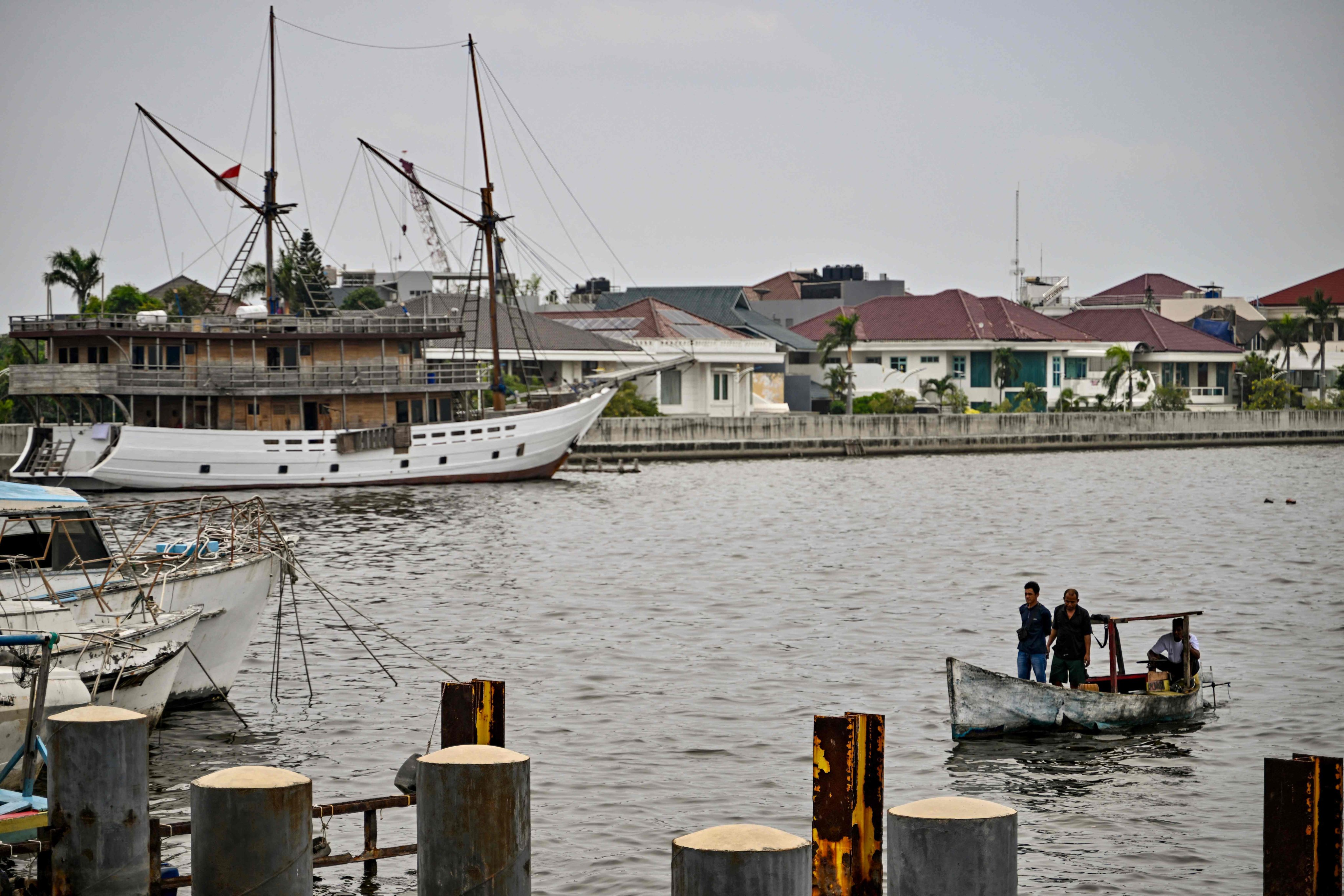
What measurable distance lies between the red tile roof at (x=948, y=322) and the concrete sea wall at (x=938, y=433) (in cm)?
1228

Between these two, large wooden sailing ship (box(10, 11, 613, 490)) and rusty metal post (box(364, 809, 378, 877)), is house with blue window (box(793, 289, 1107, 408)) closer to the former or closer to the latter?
large wooden sailing ship (box(10, 11, 613, 490))

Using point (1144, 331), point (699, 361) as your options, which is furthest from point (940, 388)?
point (1144, 331)

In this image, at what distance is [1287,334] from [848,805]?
12208 centimetres

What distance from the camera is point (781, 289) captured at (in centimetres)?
14825

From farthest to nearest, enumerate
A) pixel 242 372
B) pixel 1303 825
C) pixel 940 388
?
pixel 940 388 → pixel 242 372 → pixel 1303 825

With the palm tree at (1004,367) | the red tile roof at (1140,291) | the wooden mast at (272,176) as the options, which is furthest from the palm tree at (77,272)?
the red tile roof at (1140,291)

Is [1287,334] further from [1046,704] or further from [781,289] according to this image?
[1046,704]

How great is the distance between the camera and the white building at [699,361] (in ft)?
311

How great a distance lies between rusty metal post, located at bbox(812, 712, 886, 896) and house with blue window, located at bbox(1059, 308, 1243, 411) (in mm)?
108459

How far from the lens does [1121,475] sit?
75.2 meters

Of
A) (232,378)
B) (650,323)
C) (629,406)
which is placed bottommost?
(629,406)

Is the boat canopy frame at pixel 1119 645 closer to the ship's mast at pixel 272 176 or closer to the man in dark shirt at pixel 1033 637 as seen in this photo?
the man in dark shirt at pixel 1033 637

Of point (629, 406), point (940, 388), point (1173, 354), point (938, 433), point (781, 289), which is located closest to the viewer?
point (629, 406)

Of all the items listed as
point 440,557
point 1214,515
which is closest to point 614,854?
point 440,557
